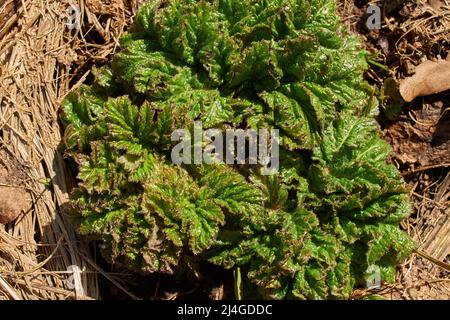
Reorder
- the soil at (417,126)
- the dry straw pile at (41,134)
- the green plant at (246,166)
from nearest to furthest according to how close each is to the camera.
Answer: the green plant at (246,166)
the dry straw pile at (41,134)
the soil at (417,126)

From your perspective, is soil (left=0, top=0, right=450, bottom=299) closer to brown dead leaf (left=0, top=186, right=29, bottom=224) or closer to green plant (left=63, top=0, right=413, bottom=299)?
brown dead leaf (left=0, top=186, right=29, bottom=224)

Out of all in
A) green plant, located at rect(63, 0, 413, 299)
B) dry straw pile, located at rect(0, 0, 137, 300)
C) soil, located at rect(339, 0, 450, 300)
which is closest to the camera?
green plant, located at rect(63, 0, 413, 299)

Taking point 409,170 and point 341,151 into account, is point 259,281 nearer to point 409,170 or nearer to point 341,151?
point 341,151

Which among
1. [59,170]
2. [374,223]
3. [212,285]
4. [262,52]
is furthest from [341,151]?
[59,170]

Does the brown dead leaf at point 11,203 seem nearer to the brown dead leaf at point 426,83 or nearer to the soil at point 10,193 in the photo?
the soil at point 10,193

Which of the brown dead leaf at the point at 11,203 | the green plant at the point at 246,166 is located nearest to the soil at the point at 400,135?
the brown dead leaf at the point at 11,203

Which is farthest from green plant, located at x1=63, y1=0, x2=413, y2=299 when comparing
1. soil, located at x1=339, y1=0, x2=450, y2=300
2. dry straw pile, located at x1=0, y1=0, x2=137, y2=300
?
soil, located at x1=339, y1=0, x2=450, y2=300
